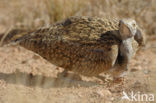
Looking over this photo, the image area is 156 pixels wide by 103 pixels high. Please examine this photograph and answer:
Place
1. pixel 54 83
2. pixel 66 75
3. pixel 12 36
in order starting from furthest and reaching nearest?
pixel 12 36, pixel 66 75, pixel 54 83

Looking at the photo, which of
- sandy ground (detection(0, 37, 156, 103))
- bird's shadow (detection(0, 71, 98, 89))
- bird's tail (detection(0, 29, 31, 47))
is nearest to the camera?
sandy ground (detection(0, 37, 156, 103))

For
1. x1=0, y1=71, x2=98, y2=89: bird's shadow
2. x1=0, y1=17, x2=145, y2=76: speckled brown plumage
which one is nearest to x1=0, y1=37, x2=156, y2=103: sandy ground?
x1=0, y1=71, x2=98, y2=89: bird's shadow

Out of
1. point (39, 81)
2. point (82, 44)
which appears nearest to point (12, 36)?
point (39, 81)

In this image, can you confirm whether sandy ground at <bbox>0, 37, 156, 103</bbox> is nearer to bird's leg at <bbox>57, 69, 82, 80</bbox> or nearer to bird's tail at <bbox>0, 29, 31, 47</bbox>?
bird's leg at <bbox>57, 69, 82, 80</bbox>

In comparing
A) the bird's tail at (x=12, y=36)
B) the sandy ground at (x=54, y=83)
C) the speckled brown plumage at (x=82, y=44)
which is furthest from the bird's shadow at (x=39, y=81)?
the bird's tail at (x=12, y=36)

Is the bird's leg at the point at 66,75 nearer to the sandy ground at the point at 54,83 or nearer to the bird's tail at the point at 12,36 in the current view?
the sandy ground at the point at 54,83

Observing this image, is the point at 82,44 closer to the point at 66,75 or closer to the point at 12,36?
the point at 66,75
